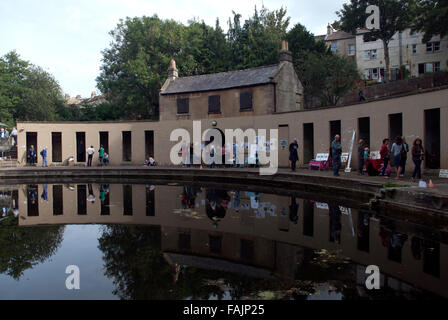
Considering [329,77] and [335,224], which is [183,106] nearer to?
[329,77]

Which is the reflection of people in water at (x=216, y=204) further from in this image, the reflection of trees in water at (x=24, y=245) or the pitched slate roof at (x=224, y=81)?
the pitched slate roof at (x=224, y=81)

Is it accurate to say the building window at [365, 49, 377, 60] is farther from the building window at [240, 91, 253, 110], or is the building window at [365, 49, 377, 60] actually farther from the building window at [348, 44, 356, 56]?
the building window at [240, 91, 253, 110]

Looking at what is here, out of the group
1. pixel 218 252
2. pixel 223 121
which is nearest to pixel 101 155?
pixel 223 121

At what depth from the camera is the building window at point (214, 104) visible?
25.3 m

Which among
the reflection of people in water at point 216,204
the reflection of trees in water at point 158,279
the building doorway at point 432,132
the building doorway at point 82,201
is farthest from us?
the building doorway at point 432,132

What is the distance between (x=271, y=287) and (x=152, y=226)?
4290 millimetres

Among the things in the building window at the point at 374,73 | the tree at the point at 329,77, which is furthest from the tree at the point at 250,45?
the building window at the point at 374,73

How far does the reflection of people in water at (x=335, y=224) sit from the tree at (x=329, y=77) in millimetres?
20228

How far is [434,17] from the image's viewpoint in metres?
24.5

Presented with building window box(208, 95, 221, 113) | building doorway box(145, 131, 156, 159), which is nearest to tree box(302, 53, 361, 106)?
building window box(208, 95, 221, 113)

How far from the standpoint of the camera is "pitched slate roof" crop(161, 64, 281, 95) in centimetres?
2427

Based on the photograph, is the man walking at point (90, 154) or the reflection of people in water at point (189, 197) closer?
the reflection of people in water at point (189, 197)

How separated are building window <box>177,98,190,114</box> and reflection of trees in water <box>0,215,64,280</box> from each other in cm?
1858
